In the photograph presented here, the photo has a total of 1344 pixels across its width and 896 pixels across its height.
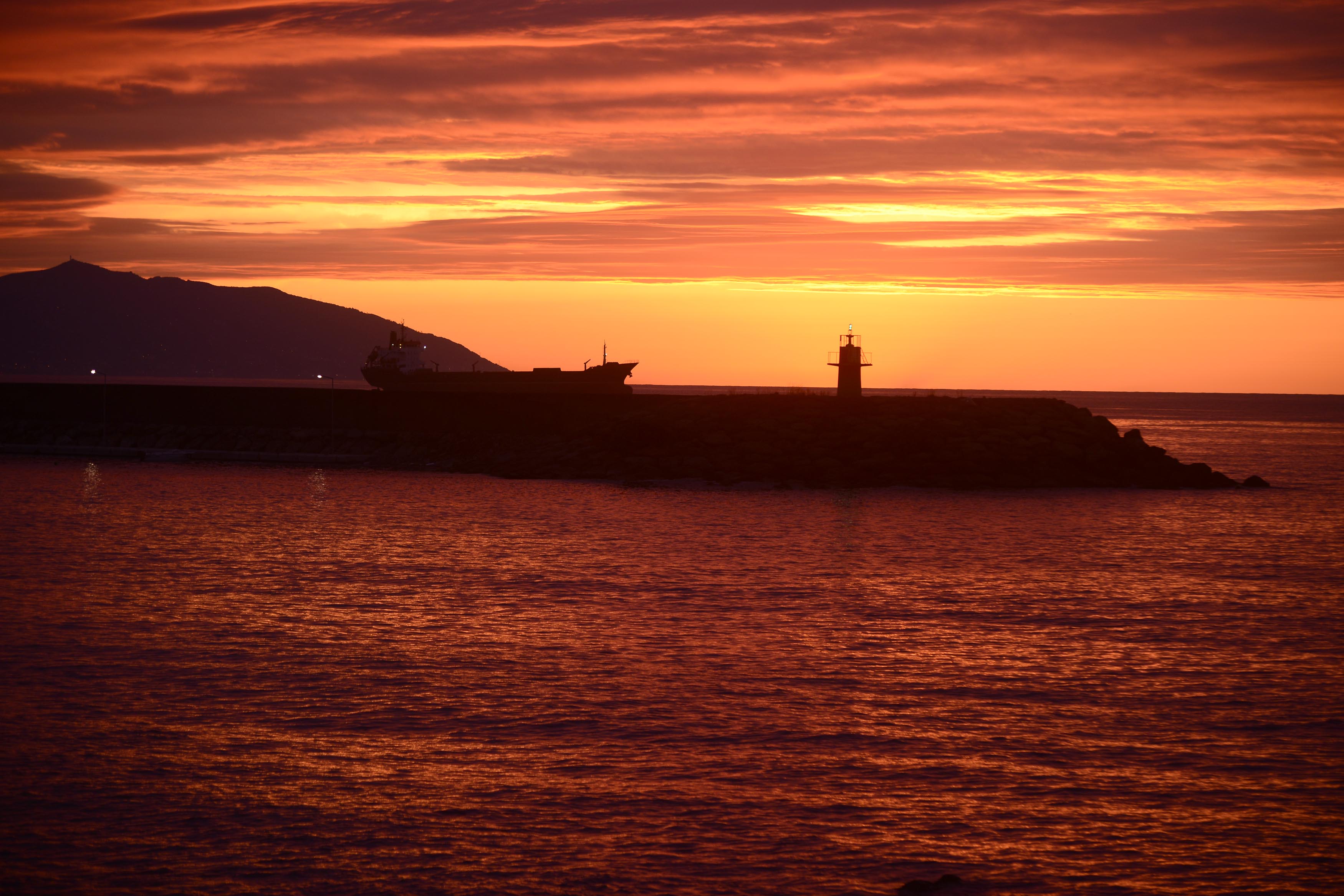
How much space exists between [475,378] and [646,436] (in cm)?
2643

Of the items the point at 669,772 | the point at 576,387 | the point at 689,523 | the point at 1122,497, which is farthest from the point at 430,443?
the point at 669,772

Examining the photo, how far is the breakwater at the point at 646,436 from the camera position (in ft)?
149

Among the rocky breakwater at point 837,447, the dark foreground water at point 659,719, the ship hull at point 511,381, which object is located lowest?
the dark foreground water at point 659,719

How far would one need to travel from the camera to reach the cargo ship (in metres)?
67.8

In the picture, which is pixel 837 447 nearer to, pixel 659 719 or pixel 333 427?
pixel 333 427

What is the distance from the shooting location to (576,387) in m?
67.9

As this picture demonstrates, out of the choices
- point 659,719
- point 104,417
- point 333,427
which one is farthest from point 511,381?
point 659,719

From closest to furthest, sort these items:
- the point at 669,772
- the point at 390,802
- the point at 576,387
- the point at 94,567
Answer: the point at 390,802 → the point at 669,772 → the point at 94,567 → the point at 576,387

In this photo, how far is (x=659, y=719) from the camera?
11.6 metres

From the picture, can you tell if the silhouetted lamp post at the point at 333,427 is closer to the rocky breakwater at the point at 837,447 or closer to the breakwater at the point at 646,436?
the breakwater at the point at 646,436

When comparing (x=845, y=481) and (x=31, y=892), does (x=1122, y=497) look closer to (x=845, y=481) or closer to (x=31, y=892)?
(x=845, y=481)

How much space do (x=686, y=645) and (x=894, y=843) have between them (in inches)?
269

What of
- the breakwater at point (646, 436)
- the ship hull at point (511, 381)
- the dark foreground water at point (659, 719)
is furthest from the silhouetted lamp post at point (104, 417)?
the dark foreground water at point (659, 719)

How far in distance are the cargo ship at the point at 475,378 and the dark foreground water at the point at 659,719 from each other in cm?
4098
